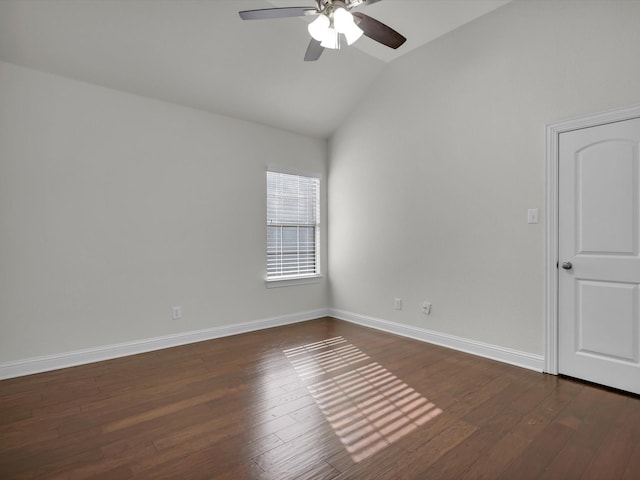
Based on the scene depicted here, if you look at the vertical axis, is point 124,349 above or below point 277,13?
below

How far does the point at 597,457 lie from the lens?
1805 mm

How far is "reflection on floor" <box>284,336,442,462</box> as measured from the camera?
79.6 inches

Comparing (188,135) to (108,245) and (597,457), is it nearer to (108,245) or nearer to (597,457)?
(108,245)

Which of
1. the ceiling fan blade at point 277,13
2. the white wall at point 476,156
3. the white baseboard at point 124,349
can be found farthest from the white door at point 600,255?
the white baseboard at point 124,349

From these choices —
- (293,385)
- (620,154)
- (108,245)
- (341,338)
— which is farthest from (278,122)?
(620,154)

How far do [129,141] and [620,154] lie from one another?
13.8 feet

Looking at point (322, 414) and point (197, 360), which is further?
point (197, 360)

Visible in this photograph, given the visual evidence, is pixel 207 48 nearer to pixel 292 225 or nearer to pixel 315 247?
pixel 292 225

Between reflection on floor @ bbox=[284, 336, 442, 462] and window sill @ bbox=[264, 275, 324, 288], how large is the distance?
1.14 metres

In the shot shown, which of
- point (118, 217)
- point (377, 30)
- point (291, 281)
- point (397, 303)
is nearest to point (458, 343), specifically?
point (397, 303)

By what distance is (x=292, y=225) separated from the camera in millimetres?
4734

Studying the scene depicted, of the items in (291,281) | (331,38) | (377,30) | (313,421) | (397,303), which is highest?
(377,30)

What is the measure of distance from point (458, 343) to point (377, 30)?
9.52ft

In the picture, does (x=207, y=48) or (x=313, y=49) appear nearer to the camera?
(x=313, y=49)
